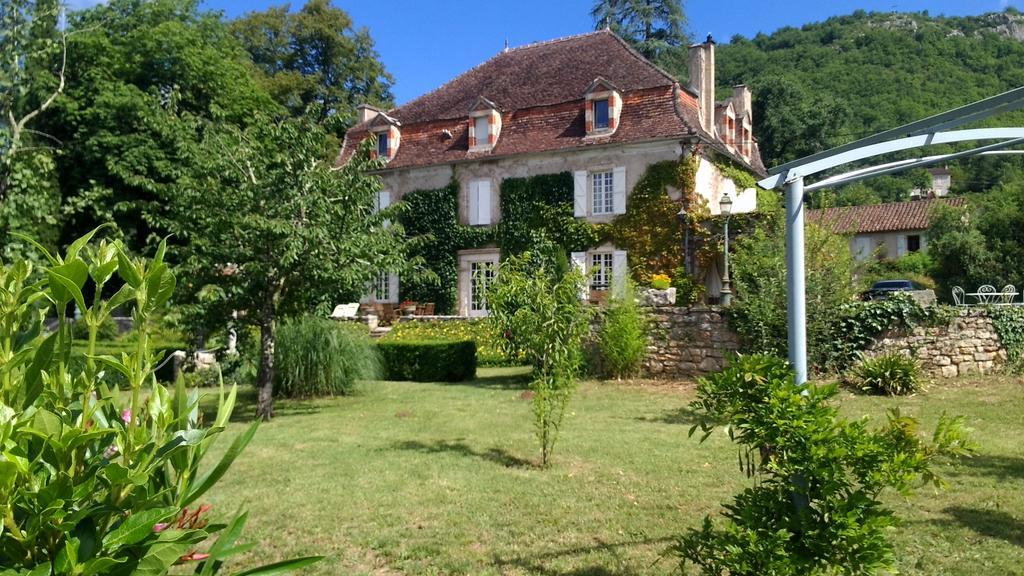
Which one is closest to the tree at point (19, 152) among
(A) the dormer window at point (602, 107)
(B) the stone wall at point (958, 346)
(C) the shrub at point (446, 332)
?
(C) the shrub at point (446, 332)

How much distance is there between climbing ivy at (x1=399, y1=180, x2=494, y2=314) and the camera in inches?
925

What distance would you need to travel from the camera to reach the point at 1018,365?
38.8 feet

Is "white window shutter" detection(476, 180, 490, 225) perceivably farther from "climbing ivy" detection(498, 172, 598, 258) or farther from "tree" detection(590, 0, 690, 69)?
"tree" detection(590, 0, 690, 69)

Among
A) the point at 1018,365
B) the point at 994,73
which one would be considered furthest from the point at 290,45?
the point at 994,73

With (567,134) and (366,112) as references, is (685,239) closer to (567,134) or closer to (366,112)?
(567,134)

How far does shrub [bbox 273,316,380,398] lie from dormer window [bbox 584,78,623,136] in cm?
1240

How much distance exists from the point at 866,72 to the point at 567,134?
35.1 meters

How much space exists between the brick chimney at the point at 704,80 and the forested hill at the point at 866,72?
18999 millimetres

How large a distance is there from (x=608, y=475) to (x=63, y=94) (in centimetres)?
2291

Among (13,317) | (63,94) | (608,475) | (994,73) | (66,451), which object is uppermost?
(994,73)

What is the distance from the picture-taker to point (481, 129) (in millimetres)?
23406

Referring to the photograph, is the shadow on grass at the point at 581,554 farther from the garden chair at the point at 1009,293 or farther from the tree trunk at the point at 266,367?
the garden chair at the point at 1009,293

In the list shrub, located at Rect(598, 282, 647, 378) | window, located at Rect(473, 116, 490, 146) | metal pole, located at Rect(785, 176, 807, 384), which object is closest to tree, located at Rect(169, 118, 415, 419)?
shrub, located at Rect(598, 282, 647, 378)

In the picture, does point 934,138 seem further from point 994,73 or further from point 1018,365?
point 994,73
